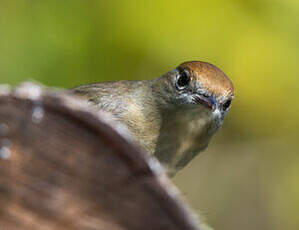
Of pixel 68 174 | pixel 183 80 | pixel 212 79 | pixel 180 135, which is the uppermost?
pixel 183 80

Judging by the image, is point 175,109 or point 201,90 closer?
point 201,90

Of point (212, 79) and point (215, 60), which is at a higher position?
point (215, 60)

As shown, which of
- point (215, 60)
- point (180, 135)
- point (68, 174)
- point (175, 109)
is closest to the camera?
point (68, 174)

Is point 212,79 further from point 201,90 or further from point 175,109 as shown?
point 175,109

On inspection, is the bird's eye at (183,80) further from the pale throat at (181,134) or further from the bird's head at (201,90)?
the pale throat at (181,134)

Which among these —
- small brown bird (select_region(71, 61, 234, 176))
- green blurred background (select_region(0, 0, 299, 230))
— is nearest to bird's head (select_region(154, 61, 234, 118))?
small brown bird (select_region(71, 61, 234, 176))

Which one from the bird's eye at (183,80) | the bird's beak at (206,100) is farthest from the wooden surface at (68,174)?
the bird's eye at (183,80)

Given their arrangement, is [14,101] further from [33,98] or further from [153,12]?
[153,12]

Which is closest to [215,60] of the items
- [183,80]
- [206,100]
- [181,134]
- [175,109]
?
[183,80]
